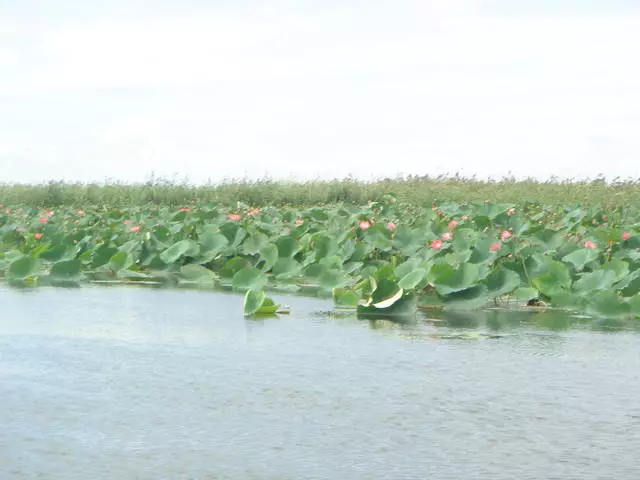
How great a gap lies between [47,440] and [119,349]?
1.62 m

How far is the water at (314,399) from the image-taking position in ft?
9.83

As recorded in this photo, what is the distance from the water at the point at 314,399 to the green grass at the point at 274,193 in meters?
11.6

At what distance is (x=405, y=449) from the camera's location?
10.2ft

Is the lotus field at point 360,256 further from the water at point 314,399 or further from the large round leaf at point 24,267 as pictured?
the water at point 314,399

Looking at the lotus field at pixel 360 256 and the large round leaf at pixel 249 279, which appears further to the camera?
the large round leaf at pixel 249 279

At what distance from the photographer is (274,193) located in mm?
18500

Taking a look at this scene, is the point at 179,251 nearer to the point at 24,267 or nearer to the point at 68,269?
the point at 68,269

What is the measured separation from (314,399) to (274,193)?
14.8 meters

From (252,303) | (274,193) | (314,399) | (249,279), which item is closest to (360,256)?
(249,279)

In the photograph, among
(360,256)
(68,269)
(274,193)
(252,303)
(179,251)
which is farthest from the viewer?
(274,193)

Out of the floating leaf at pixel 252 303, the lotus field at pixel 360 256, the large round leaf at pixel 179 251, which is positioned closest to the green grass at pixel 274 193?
the lotus field at pixel 360 256

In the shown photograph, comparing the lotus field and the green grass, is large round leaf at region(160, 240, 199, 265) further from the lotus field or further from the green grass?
the green grass

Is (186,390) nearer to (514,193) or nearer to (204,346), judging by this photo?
(204,346)

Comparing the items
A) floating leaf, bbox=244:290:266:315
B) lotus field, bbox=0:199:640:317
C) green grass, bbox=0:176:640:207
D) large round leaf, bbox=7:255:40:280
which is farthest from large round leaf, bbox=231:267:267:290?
green grass, bbox=0:176:640:207
